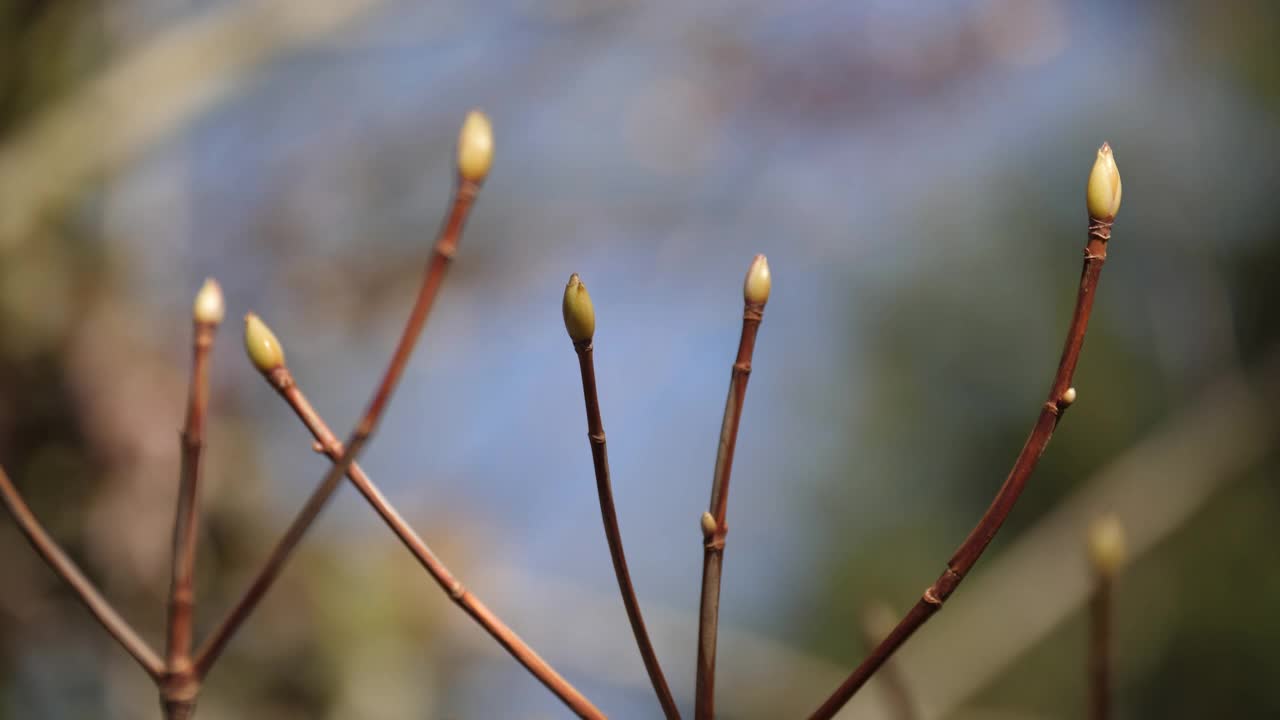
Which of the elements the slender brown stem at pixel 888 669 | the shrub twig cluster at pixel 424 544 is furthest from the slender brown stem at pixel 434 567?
the slender brown stem at pixel 888 669

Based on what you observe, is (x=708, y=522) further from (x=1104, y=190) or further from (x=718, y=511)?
(x=1104, y=190)

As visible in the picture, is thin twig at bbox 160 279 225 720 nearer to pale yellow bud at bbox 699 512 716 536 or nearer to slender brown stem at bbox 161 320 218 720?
slender brown stem at bbox 161 320 218 720

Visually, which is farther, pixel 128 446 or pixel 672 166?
pixel 672 166

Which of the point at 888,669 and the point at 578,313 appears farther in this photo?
the point at 888,669

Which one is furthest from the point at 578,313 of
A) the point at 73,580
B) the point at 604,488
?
the point at 73,580

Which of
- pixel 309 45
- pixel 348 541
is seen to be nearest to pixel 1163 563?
pixel 348 541

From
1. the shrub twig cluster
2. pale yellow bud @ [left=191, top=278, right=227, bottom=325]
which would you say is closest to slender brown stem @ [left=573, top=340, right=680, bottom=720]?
the shrub twig cluster

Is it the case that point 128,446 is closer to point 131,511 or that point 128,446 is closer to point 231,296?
point 131,511
